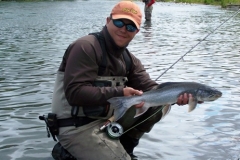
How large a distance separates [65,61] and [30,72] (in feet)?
22.5

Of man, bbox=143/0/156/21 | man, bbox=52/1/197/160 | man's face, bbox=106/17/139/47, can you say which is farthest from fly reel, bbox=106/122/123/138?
man, bbox=143/0/156/21

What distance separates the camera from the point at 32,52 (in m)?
15.4

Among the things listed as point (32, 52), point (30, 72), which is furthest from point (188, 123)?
point (32, 52)

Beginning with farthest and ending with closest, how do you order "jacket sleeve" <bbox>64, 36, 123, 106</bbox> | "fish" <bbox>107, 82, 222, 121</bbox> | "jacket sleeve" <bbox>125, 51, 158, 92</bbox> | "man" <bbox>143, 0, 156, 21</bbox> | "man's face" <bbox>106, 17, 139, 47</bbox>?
"man" <bbox>143, 0, 156, 21</bbox>
"jacket sleeve" <bbox>125, 51, 158, 92</bbox>
"man's face" <bbox>106, 17, 139, 47</bbox>
"fish" <bbox>107, 82, 222, 121</bbox>
"jacket sleeve" <bbox>64, 36, 123, 106</bbox>

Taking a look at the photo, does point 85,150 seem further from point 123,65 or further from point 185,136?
point 185,136

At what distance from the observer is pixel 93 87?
484cm

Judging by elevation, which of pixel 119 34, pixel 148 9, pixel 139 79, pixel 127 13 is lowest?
pixel 148 9

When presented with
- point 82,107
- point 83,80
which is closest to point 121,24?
point 83,80

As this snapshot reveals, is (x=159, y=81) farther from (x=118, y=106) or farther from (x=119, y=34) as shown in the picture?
(x=118, y=106)

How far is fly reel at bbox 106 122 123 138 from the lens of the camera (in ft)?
16.9

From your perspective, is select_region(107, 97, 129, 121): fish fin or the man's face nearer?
select_region(107, 97, 129, 121): fish fin

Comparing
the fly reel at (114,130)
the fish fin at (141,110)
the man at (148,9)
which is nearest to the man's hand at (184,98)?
the fish fin at (141,110)

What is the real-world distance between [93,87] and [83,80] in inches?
5.6

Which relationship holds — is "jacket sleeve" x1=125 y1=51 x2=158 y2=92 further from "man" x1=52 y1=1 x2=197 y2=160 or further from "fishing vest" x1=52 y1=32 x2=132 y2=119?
"fishing vest" x1=52 y1=32 x2=132 y2=119
